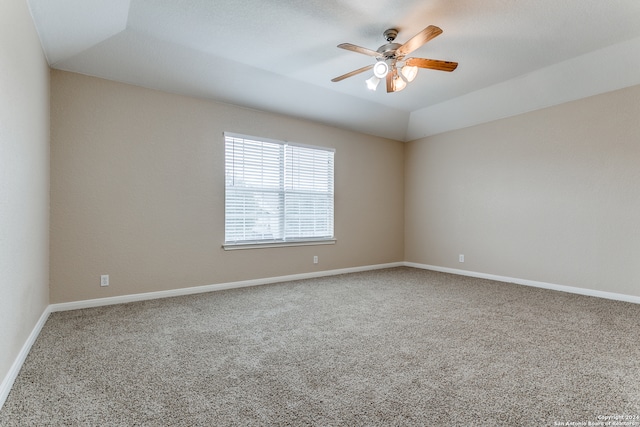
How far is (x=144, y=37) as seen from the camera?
10.1 ft

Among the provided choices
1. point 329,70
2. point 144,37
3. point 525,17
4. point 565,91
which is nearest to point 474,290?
point 565,91

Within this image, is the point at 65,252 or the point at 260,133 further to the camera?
the point at 260,133

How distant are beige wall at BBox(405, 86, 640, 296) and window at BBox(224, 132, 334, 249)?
2003mm

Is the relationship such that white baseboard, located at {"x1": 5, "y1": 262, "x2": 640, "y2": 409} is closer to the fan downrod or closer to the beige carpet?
the beige carpet

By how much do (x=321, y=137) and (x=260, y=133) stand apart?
108 centimetres

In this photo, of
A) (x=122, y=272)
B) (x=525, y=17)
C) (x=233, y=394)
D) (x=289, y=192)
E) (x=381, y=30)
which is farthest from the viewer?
(x=289, y=192)

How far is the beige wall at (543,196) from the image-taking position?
3732 mm

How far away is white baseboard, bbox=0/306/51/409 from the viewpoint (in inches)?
66.4

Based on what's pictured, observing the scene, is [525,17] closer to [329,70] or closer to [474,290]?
[329,70]

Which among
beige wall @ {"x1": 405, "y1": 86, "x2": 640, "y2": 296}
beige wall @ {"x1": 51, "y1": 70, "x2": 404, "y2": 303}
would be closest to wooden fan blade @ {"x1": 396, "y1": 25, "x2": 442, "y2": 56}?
beige wall @ {"x1": 51, "y1": 70, "x2": 404, "y2": 303}

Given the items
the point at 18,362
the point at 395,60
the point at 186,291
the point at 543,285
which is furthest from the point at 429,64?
the point at 18,362

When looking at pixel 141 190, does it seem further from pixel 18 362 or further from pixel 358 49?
pixel 358 49

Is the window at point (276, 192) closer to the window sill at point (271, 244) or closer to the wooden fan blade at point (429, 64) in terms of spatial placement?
the window sill at point (271, 244)

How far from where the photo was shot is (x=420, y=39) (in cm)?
255
